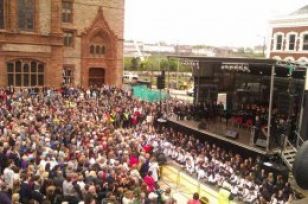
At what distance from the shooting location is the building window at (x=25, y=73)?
95.4 ft

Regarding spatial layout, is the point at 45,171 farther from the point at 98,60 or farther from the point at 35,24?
the point at 98,60

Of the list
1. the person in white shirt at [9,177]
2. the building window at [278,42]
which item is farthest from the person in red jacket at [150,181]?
the building window at [278,42]

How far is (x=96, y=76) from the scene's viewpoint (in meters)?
35.9

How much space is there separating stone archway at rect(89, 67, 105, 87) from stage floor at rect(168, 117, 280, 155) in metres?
13.1

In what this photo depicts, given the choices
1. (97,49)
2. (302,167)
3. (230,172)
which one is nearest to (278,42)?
(97,49)

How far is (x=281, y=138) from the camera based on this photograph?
55.9 ft

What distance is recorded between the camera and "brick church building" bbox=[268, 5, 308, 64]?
34.6 meters

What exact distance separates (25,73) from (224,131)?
17.2 m

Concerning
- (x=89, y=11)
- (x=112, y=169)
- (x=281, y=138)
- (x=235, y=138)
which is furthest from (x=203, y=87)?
(x=112, y=169)

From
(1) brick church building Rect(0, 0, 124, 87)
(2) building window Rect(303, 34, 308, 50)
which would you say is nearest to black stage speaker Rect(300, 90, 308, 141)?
(2) building window Rect(303, 34, 308, 50)

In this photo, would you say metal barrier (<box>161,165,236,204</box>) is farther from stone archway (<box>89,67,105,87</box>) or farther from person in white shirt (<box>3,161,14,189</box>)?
stone archway (<box>89,67,105,87</box>)

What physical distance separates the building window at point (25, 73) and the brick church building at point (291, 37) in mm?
21034

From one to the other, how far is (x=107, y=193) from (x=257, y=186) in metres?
6.93

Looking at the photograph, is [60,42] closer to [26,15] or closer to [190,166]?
[26,15]
